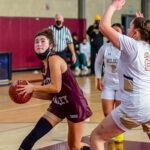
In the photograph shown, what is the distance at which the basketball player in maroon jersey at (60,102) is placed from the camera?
171 inches

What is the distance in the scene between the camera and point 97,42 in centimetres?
1462

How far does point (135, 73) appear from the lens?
3.78 meters

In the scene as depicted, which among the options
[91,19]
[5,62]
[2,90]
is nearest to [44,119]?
[2,90]

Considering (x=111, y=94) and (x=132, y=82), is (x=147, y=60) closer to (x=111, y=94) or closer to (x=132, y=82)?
(x=132, y=82)

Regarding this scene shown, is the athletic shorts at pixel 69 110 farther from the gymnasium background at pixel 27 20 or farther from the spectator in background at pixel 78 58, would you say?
the spectator in background at pixel 78 58

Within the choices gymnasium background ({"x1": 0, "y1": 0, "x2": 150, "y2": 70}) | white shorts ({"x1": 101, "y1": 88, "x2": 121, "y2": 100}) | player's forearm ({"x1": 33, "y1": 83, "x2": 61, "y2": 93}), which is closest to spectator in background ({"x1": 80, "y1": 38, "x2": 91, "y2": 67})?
gymnasium background ({"x1": 0, "y1": 0, "x2": 150, "y2": 70})

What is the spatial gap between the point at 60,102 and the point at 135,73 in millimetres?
1055

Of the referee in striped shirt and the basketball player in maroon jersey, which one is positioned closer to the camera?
the basketball player in maroon jersey

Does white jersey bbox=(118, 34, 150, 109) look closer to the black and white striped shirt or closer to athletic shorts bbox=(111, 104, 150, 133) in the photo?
athletic shorts bbox=(111, 104, 150, 133)

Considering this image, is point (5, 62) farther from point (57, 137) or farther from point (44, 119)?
point (44, 119)

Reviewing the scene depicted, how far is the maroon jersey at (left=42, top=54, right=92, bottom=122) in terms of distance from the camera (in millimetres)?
4408

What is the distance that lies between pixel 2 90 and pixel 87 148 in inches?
268

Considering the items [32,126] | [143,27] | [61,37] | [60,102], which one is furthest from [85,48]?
[143,27]

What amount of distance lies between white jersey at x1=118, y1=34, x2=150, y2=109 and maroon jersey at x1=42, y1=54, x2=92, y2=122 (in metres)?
0.73
